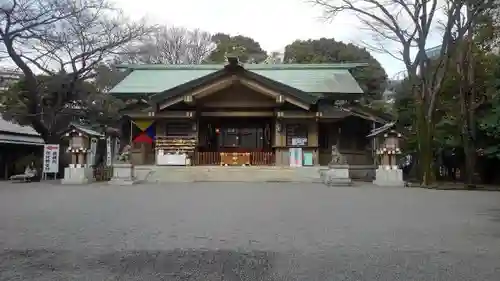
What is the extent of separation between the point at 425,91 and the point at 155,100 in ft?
38.6

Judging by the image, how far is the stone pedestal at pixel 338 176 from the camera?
1636 centimetres

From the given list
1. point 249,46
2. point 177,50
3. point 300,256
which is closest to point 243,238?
point 300,256

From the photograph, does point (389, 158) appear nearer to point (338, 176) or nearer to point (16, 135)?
point (338, 176)

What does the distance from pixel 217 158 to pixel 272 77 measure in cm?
713

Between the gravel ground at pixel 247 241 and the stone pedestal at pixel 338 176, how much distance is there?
19.9ft

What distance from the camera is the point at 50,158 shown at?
19578mm

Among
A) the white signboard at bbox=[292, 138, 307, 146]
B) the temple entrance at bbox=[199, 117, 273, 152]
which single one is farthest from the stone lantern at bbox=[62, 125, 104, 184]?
the white signboard at bbox=[292, 138, 307, 146]

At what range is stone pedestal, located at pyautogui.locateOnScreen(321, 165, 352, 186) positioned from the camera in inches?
644

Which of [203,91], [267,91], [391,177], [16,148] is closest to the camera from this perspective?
[391,177]

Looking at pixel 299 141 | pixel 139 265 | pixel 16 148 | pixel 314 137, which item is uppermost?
pixel 314 137

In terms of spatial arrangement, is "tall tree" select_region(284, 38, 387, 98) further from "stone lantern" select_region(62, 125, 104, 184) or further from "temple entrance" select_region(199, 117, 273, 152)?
"stone lantern" select_region(62, 125, 104, 184)

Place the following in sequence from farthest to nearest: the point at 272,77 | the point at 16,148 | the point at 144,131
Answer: the point at 16,148 → the point at 272,77 → the point at 144,131

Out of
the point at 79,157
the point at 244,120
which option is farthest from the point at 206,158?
the point at 79,157

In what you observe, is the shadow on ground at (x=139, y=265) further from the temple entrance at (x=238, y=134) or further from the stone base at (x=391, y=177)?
the temple entrance at (x=238, y=134)
